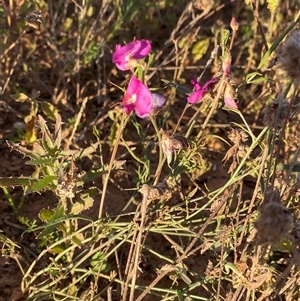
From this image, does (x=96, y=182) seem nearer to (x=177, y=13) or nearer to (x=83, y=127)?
(x=83, y=127)

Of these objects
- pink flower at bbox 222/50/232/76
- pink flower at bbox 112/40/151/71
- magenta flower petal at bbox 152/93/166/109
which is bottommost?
magenta flower petal at bbox 152/93/166/109

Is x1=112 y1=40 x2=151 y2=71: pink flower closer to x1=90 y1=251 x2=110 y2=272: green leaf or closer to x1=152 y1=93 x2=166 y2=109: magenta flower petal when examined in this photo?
x1=152 y1=93 x2=166 y2=109: magenta flower petal

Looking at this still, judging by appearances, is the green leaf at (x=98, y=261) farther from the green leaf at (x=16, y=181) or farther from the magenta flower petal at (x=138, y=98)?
the magenta flower petal at (x=138, y=98)

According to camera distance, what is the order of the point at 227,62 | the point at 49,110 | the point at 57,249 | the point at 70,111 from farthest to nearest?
the point at 70,111 → the point at 49,110 → the point at 57,249 → the point at 227,62

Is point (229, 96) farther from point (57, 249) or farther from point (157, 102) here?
point (57, 249)

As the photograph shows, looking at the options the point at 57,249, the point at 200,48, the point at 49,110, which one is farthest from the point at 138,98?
the point at 200,48

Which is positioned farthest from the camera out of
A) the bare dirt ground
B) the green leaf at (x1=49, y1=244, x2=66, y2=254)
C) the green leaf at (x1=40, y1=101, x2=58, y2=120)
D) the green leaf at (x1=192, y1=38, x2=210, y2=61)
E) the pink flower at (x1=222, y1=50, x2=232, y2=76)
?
the green leaf at (x1=192, y1=38, x2=210, y2=61)

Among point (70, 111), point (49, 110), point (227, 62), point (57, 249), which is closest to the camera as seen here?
point (227, 62)

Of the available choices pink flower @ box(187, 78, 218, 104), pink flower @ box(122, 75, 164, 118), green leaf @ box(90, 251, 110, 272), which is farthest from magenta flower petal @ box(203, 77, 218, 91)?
green leaf @ box(90, 251, 110, 272)

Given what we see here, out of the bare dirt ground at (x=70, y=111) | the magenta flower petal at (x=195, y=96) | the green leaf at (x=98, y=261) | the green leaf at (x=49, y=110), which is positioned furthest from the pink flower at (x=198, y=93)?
the green leaf at (x=49, y=110)

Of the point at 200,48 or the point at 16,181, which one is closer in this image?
the point at 16,181
